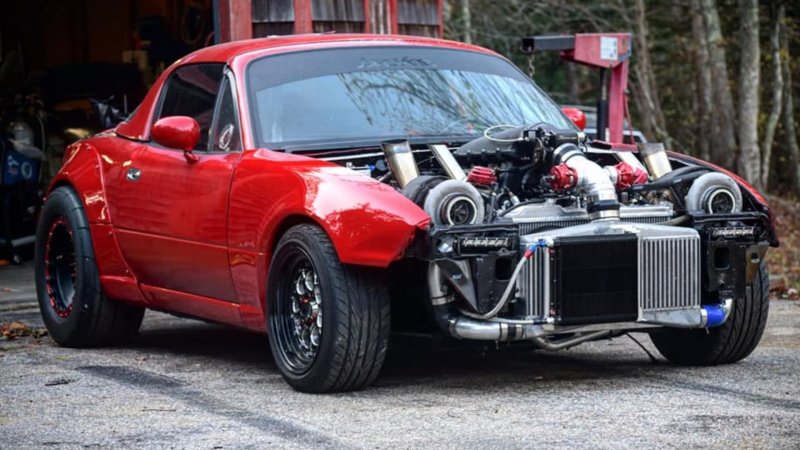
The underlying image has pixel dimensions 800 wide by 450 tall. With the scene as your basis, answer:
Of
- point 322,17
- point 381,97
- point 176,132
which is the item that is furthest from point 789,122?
point 176,132

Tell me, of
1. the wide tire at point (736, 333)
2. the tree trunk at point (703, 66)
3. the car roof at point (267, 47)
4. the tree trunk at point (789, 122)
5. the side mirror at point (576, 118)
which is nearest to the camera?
the wide tire at point (736, 333)

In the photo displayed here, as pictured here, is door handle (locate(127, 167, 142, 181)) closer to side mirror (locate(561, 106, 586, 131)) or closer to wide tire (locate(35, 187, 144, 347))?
wide tire (locate(35, 187, 144, 347))

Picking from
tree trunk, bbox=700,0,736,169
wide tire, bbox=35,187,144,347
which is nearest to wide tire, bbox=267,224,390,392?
wide tire, bbox=35,187,144,347

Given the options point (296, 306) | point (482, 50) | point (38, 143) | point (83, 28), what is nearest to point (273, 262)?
point (296, 306)

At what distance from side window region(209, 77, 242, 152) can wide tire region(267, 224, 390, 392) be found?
91 cm

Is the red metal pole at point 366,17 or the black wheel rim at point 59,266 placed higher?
the red metal pole at point 366,17

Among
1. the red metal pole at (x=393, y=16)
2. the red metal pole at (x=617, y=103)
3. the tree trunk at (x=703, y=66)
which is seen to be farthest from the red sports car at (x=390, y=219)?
the tree trunk at (x=703, y=66)

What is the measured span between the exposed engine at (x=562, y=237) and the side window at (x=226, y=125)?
0.65 meters

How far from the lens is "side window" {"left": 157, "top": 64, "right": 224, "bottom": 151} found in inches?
308

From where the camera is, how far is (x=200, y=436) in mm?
5633

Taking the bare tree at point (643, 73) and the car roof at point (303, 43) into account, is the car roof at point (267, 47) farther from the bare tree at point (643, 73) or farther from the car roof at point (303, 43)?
the bare tree at point (643, 73)

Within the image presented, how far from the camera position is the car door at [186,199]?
734 cm

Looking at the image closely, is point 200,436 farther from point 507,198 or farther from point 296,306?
point 507,198

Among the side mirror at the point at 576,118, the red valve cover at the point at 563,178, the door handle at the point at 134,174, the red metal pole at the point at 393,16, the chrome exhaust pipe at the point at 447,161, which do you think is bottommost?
the door handle at the point at 134,174
